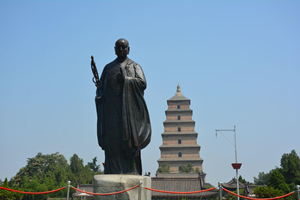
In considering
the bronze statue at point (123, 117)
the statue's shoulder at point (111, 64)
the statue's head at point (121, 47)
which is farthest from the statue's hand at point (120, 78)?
the statue's head at point (121, 47)

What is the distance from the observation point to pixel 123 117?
639cm

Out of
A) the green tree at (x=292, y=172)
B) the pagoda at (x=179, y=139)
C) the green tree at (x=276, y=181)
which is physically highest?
the pagoda at (x=179, y=139)

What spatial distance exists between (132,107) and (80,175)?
142 ft

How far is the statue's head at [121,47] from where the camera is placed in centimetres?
680

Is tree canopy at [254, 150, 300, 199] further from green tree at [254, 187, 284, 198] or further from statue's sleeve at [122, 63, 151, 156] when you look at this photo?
statue's sleeve at [122, 63, 151, 156]

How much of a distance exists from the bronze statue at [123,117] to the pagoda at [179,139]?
5500cm

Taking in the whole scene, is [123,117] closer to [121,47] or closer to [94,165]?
[121,47]

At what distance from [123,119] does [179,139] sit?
189 ft

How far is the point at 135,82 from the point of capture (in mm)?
6559

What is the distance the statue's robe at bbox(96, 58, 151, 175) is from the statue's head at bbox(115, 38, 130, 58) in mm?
191

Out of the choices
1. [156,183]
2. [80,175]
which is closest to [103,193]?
[156,183]

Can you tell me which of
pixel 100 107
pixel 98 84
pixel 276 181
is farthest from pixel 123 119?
pixel 276 181

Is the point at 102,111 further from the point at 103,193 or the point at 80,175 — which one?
the point at 80,175

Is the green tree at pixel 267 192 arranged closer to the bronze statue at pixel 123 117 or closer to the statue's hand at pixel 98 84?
the bronze statue at pixel 123 117
